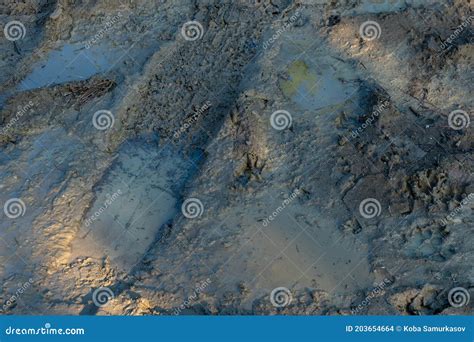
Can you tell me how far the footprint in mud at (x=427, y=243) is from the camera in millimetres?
8383

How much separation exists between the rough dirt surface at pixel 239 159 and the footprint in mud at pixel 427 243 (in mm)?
20

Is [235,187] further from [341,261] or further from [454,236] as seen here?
[454,236]

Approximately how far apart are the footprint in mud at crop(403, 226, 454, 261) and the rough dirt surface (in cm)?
2

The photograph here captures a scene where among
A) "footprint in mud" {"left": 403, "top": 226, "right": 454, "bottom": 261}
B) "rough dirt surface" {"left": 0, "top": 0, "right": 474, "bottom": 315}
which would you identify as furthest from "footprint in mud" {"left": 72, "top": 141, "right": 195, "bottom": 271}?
"footprint in mud" {"left": 403, "top": 226, "right": 454, "bottom": 261}

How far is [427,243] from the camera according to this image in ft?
27.9

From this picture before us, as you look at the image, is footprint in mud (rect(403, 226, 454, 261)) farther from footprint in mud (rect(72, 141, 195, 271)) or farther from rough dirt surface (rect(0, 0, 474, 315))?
footprint in mud (rect(72, 141, 195, 271))

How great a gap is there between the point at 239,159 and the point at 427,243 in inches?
122

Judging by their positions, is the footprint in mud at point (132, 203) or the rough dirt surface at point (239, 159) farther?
the footprint in mud at point (132, 203)

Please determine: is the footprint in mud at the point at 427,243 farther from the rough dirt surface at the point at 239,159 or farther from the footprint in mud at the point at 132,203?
the footprint in mud at the point at 132,203

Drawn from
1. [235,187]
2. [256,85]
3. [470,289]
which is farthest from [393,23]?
[470,289]

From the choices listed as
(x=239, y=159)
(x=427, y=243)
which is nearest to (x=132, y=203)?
(x=239, y=159)

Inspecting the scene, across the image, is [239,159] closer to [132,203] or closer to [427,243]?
[132,203]

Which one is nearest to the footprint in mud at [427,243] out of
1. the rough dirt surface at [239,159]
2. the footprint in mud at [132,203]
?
the rough dirt surface at [239,159]

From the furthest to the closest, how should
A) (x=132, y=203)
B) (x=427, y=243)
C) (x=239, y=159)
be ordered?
(x=132, y=203)
(x=239, y=159)
(x=427, y=243)
